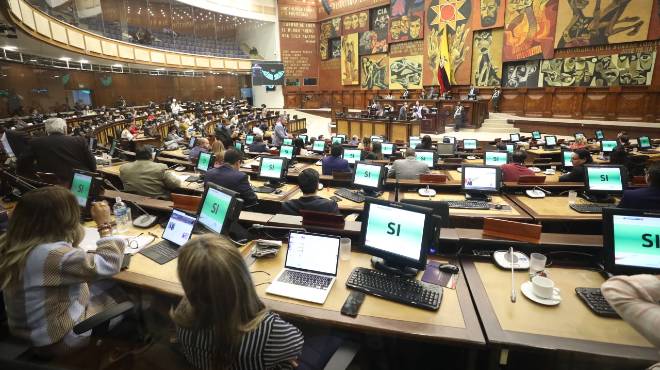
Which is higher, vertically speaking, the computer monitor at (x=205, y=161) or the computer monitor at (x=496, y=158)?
the computer monitor at (x=205, y=161)

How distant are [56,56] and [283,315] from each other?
1487 centimetres

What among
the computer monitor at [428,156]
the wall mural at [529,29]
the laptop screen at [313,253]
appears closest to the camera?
the laptop screen at [313,253]

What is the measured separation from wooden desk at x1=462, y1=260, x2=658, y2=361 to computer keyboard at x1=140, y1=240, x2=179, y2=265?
6.90 ft

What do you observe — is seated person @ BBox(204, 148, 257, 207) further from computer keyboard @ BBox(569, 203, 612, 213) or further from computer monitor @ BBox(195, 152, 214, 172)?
computer keyboard @ BBox(569, 203, 612, 213)

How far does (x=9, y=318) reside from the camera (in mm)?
1708

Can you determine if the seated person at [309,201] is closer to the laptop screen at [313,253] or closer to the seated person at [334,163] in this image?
the laptop screen at [313,253]

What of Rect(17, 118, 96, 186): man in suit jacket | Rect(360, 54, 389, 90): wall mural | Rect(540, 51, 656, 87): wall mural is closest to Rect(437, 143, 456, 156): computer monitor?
Rect(17, 118, 96, 186): man in suit jacket

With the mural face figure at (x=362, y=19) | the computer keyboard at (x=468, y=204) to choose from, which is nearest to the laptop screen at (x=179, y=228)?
the computer keyboard at (x=468, y=204)

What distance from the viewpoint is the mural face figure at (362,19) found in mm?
18812

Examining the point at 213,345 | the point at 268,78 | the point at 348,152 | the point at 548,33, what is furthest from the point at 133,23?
the point at 213,345

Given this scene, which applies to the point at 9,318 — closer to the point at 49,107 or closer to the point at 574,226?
the point at 574,226

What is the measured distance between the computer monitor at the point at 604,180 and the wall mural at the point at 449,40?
40.8 ft

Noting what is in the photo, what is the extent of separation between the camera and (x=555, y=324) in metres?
1.76

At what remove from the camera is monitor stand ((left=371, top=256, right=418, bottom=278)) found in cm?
223
